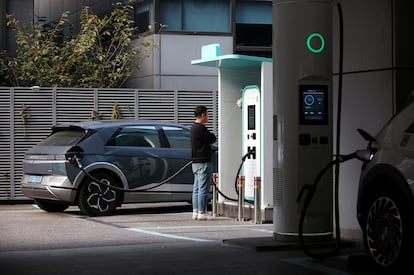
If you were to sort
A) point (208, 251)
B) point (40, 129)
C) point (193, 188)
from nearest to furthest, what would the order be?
point (208, 251)
point (193, 188)
point (40, 129)

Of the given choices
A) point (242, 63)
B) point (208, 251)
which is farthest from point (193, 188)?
point (208, 251)

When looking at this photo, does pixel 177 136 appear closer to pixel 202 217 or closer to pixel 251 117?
pixel 251 117

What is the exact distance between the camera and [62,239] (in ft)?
37.0

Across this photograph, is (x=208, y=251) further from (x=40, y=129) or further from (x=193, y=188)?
(x=40, y=129)

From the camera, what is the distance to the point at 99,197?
1442 cm

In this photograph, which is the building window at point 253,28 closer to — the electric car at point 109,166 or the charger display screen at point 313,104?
the electric car at point 109,166

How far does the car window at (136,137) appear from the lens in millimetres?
14789

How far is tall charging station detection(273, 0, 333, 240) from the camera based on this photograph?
9.84 meters

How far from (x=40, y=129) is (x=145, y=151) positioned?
Result: 3.63m

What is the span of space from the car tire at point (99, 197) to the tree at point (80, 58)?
623cm

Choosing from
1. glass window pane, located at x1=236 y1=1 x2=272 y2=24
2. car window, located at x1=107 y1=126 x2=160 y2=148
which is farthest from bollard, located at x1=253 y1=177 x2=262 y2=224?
glass window pane, located at x1=236 y1=1 x2=272 y2=24

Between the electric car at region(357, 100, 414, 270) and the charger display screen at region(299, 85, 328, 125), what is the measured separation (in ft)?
5.21

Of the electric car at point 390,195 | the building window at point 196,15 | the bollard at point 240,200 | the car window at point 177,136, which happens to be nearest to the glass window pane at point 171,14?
the building window at point 196,15

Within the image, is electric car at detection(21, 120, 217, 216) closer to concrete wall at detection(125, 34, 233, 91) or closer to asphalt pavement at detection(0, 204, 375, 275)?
asphalt pavement at detection(0, 204, 375, 275)
